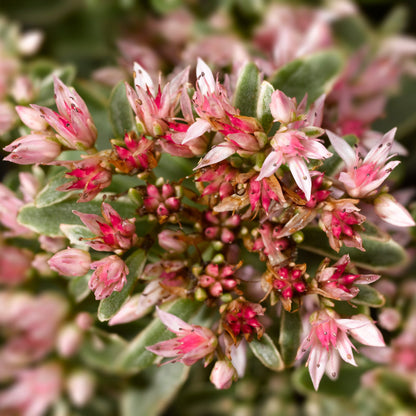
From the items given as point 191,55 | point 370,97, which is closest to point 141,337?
point 191,55

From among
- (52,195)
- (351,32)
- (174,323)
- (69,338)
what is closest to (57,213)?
(52,195)

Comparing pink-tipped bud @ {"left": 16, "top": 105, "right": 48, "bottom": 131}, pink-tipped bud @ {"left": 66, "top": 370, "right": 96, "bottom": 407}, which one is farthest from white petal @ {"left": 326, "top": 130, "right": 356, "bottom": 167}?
pink-tipped bud @ {"left": 66, "top": 370, "right": 96, "bottom": 407}

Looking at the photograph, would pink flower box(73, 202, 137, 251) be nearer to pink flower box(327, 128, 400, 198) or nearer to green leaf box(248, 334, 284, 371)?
Answer: green leaf box(248, 334, 284, 371)

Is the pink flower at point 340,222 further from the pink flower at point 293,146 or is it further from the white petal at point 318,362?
the white petal at point 318,362

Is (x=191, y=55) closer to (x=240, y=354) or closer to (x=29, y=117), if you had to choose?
(x=29, y=117)

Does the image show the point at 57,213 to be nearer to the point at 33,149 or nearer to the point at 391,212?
the point at 33,149

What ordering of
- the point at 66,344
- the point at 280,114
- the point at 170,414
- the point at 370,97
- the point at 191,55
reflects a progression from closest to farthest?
the point at 280,114 < the point at 66,344 < the point at 191,55 < the point at 370,97 < the point at 170,414
